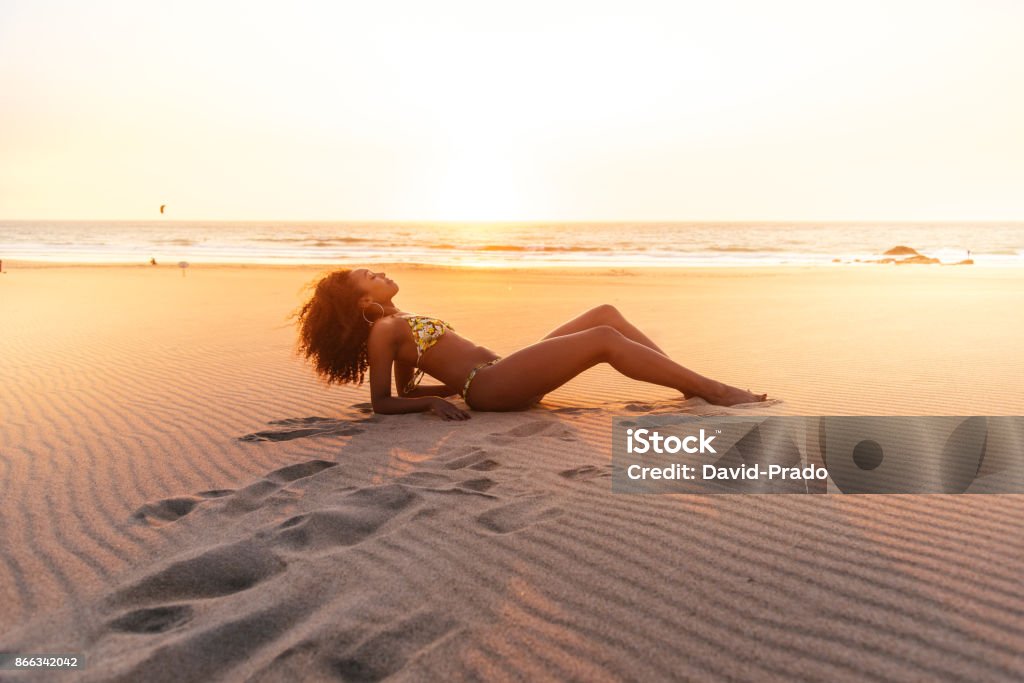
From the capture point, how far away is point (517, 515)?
306cm

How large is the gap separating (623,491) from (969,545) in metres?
1.30

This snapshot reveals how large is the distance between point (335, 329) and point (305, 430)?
0.71 m

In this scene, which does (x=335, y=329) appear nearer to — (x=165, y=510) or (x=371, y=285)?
(x=371, y=285)

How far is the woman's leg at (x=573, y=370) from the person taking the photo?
471 cm

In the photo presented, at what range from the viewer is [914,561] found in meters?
2.59

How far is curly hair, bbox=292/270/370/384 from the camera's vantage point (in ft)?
16.3

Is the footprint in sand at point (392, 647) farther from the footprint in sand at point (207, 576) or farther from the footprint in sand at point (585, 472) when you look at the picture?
the footprint in sand at point (585, 472)

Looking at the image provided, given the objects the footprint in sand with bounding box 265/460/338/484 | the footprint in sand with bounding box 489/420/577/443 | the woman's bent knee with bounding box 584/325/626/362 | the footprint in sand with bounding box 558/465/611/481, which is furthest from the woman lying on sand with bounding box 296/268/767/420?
the footprint in sand with bounding box 558/465/611/481

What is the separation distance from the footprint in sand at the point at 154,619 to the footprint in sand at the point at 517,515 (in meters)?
1.10

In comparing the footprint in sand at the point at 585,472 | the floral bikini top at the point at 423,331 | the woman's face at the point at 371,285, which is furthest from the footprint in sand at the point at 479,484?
the woman's face at the point at 371,285

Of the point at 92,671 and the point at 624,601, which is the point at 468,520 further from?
the point at 92,671

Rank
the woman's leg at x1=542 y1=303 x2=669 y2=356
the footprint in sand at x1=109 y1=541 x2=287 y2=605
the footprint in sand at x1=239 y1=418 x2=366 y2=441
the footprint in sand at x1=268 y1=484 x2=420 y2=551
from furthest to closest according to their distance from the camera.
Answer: the woman's leg at x1=542 y1=303 x2=669 y2=356, the footprint in sand at x1=239 y1=418 x2=366 y2=441, the footprint in sand at x1=268 y1=484 x2=420 y2=551, the footprint in sand at x1=109 y1=541 x2=287 y2=605

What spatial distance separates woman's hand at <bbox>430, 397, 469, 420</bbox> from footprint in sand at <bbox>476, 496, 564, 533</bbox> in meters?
1.55

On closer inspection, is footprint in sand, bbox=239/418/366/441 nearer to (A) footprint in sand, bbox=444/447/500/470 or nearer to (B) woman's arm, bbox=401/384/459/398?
(B) woman's arm, bbox=401/384/459/398
